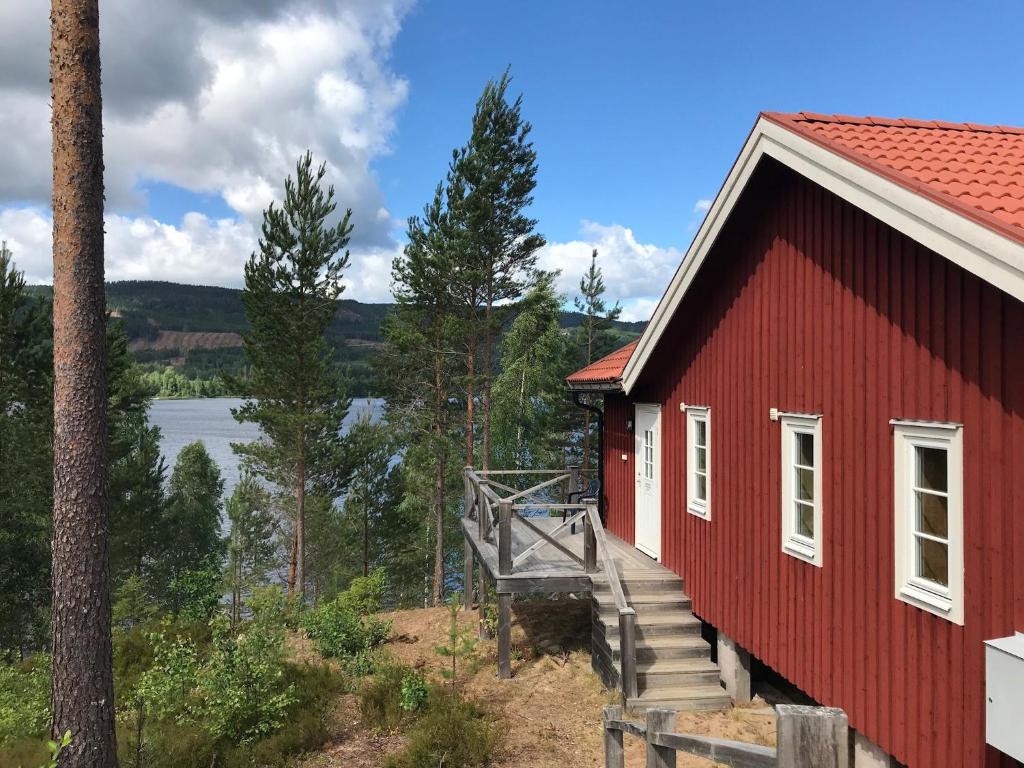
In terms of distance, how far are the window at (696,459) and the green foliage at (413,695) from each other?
4123 mm

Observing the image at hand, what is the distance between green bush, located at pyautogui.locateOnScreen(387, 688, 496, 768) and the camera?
6.25m

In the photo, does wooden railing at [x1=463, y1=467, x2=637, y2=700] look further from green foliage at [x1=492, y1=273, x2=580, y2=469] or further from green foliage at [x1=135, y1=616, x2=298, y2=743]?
green foliage at [x1=492, y1=273, x2=580, y2=469]

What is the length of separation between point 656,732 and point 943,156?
4.96 m

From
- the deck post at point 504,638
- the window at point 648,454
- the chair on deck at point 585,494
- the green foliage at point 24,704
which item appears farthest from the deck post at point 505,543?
the green foliage at point 24,704

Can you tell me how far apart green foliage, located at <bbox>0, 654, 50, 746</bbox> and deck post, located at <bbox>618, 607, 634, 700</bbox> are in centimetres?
626

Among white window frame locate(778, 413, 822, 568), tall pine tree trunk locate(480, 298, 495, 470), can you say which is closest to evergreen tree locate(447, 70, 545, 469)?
tall pine tree trunk locate(480, 298, 495, 470)

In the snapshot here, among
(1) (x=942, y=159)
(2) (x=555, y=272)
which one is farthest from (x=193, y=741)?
(2) (x=555, y=272)

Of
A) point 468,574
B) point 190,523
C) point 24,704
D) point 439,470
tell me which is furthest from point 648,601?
point 190,523

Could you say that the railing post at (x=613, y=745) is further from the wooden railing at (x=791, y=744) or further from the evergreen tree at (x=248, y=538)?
the evergreen tree at (x=248, y=538)

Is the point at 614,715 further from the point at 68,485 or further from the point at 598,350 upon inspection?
the point at 598,350

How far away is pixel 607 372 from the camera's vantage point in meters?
11.3

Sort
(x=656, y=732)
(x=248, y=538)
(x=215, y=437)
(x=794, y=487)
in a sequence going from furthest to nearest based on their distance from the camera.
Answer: (x=215, y=437) < (x=248, y=538) < (x=794, y=487) < (x=656, y=732)

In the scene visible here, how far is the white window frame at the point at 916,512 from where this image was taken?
4.37m

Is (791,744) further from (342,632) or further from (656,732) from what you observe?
(342,632)
